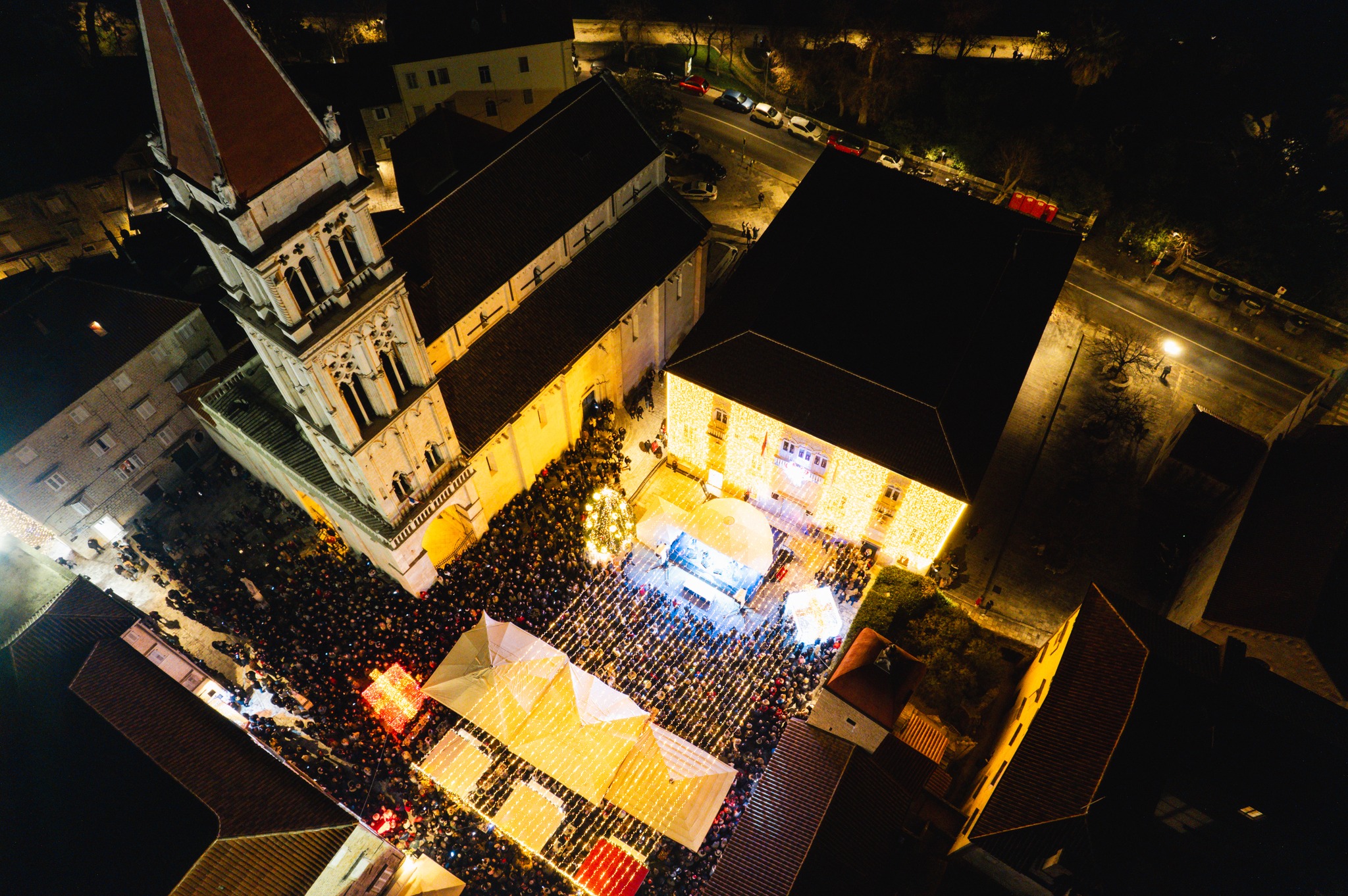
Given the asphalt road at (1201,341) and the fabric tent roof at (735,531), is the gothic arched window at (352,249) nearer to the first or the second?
the fabric tent roof at (735,531)

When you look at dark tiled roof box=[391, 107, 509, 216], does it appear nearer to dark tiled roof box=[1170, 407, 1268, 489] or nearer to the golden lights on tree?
the golden lights on tree

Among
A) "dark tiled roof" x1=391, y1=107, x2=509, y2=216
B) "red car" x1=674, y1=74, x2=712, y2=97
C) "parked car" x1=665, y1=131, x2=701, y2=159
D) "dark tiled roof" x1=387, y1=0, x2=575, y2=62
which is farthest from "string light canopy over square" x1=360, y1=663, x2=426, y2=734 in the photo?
"red car" x1=674, y1=74, x2=712, y2=97

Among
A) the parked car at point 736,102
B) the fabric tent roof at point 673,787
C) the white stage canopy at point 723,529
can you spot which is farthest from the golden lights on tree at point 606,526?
the parked car at point 736,102

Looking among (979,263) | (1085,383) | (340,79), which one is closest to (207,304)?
(340,79)

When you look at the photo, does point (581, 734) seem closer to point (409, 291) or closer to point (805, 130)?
point (409, 291)

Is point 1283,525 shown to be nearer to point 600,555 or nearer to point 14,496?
point 600,555

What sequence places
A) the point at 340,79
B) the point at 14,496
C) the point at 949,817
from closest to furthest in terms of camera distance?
the point at 949,817, the point at 14,496, the point at 340,79
